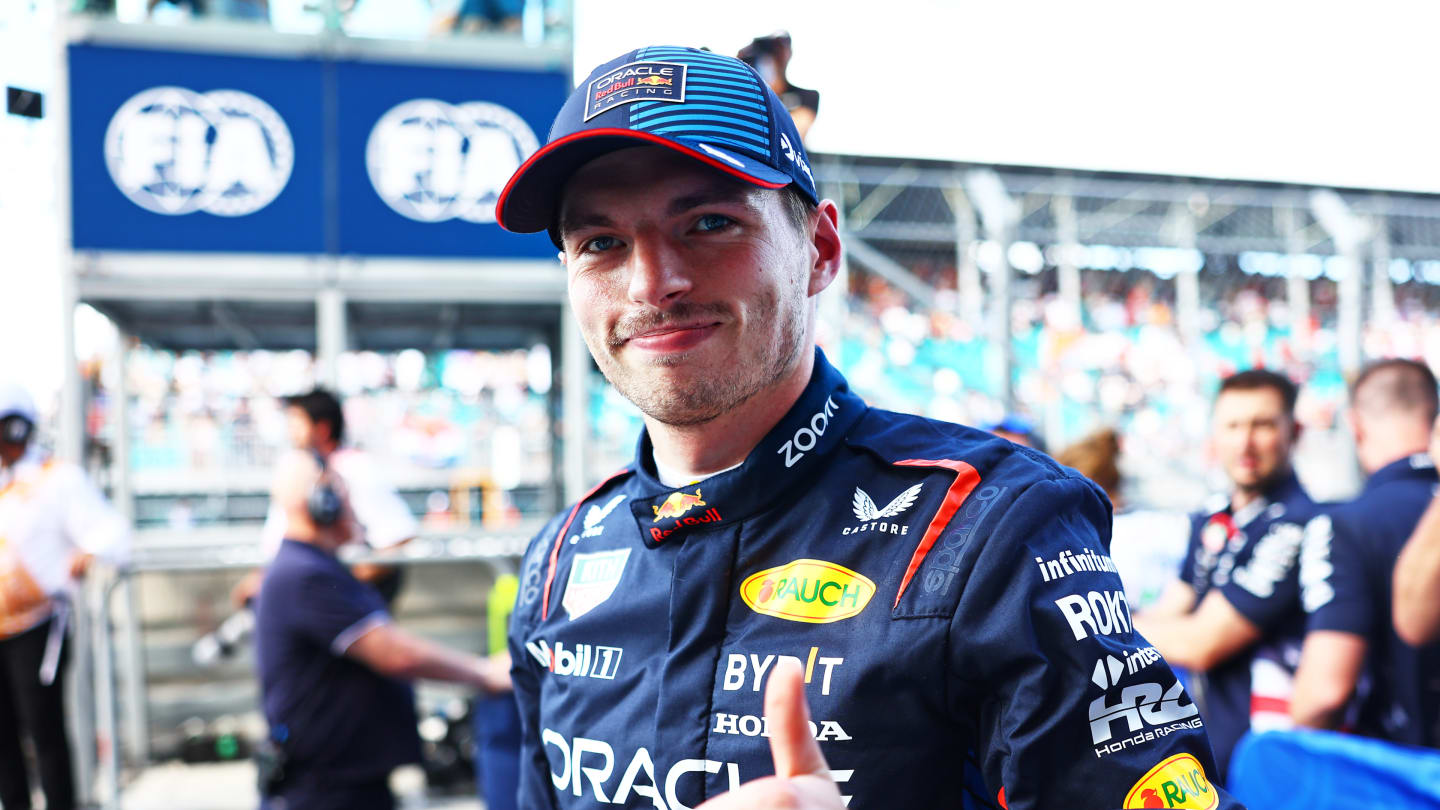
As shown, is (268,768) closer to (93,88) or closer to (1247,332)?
(93,88)

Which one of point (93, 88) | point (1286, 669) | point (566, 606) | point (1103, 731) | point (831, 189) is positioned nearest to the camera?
point (1103, 731)

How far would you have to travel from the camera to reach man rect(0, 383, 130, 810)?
4.13 meters

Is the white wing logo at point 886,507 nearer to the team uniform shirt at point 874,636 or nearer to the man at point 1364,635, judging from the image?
the team uniform shirt at point 874,636

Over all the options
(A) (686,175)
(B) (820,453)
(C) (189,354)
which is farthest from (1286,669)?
(C) (189,354)


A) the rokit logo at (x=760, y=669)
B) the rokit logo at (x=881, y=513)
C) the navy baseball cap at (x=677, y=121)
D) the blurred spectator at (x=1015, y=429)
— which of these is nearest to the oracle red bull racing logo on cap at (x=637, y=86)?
the navy baseball cap at (x=677, y=121)

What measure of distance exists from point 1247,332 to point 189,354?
14674 mm

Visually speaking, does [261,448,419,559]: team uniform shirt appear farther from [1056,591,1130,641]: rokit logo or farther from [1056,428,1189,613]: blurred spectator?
[1056,591,1130,641]: rokit logo

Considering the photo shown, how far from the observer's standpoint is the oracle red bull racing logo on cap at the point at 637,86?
42.9 inches

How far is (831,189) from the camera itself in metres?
7.47

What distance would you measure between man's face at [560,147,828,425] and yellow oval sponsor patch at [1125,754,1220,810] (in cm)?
53

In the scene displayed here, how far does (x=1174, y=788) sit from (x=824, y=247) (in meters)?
0.69

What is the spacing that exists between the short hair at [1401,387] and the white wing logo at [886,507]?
7.84ft

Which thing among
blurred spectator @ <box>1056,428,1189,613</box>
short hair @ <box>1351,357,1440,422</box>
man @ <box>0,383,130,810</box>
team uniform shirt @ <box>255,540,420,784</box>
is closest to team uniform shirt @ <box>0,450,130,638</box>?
man @ <box>0,383,130,810</box>

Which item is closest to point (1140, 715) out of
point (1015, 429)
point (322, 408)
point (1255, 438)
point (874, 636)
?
point (874, 636)
